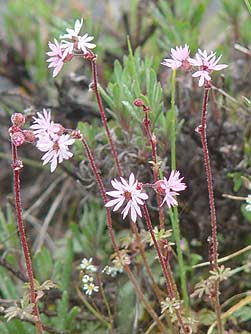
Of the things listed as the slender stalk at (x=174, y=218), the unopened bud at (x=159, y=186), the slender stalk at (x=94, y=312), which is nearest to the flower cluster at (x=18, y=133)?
the unopened bud at (x=159, y=186)

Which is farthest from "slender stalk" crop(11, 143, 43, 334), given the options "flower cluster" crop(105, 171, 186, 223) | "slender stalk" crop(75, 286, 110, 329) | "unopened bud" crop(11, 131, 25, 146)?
"slender stalk" crop(75, 286, 110, 329)

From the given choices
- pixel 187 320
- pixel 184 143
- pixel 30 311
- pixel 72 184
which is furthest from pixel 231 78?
pixel 30 311

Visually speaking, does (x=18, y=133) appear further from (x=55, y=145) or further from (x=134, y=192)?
(x=134, y=192)

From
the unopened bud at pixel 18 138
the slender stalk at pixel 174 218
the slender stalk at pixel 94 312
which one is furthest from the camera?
the slender stalk at pixel 94 312

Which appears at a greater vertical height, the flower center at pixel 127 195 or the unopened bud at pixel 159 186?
the unopened bud at pixel 159 186

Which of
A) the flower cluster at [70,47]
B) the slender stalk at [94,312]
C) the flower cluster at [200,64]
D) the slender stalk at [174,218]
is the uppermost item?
the flower cluster at [70,47]

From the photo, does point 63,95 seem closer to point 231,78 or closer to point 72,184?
point 72,184

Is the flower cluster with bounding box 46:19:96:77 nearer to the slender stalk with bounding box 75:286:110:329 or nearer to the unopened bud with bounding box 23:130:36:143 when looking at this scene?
the unopened bud with bounding box 23:130:36:143

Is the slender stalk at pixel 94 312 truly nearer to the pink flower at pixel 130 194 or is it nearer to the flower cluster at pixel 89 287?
the flower cluster at pixel 89 287
